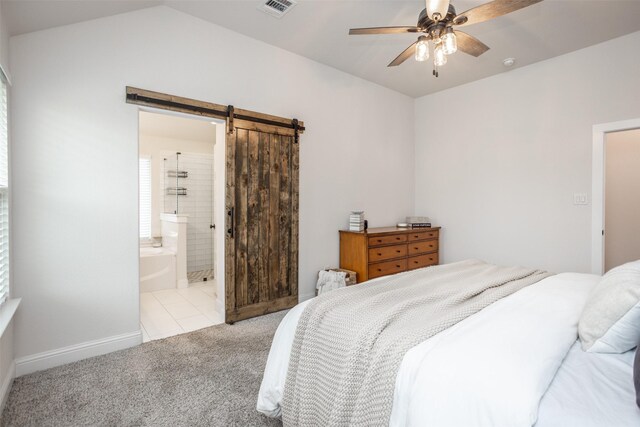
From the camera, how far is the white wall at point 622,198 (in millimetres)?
4336

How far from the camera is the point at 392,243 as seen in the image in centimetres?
397

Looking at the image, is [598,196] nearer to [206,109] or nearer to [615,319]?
[615,319]

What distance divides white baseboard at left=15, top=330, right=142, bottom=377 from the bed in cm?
239

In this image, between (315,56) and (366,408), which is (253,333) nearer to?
(366,408)

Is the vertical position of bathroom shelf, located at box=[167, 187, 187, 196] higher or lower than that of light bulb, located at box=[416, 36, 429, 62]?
lower

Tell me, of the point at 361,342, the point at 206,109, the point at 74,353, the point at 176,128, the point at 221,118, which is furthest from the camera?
the point at 176,128

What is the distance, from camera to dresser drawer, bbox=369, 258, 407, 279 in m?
3.80

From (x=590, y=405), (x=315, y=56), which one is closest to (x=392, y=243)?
(x=315, y=56)

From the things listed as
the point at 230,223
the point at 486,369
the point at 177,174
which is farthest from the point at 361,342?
the point at 177,174

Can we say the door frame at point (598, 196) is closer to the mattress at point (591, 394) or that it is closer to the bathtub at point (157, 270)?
the mattress at point (591, 394)

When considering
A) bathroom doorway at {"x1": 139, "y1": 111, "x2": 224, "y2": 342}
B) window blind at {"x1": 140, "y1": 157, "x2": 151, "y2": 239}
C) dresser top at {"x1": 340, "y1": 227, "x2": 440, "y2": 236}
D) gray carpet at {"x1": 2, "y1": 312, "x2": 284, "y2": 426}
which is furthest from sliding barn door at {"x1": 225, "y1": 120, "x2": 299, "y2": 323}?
window blind at {"x1": 140, "y1": 157, "x2": 151, "y2": 239}

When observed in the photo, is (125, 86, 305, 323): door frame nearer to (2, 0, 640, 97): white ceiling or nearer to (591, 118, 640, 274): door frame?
(2, 0, 640, 97): white ceiling

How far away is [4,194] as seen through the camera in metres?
2.06

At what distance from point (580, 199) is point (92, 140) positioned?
15.4ft
